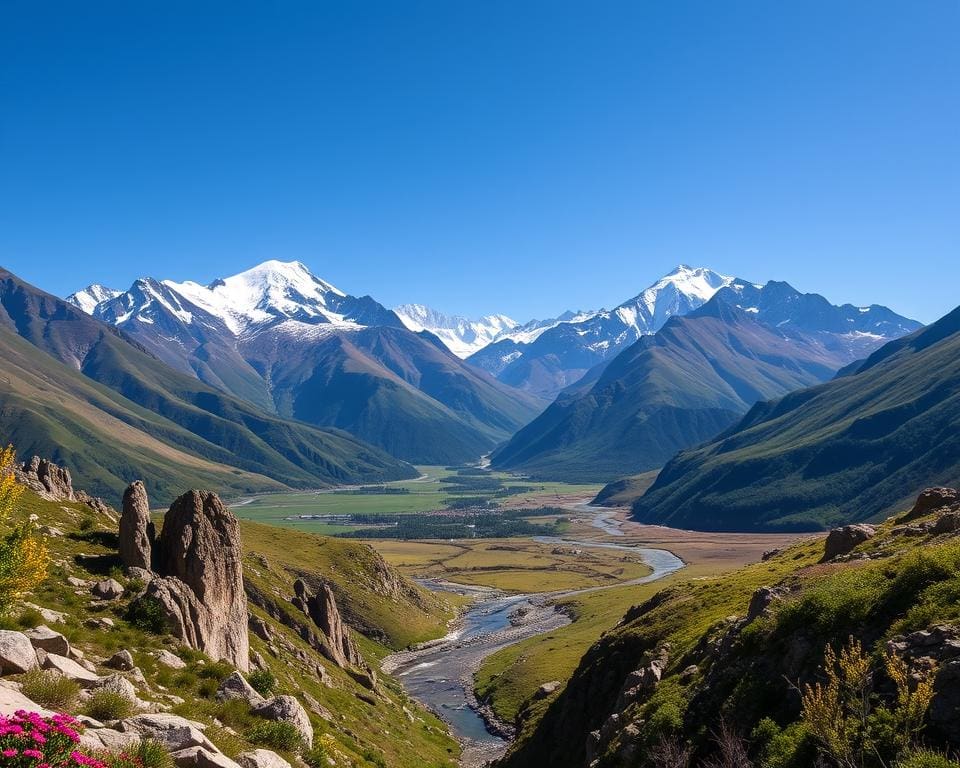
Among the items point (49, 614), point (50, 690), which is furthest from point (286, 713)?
point (49, 614)

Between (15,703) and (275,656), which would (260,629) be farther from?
(15,703)

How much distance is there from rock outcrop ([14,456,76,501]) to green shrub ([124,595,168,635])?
2508cm

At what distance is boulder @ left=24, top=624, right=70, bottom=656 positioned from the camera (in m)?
25.4

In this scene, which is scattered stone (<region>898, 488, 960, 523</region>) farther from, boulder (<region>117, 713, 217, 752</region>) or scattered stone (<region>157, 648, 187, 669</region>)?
boulder (<region>117, 713, 217, 752</region>)

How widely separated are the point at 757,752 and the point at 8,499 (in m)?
34.0

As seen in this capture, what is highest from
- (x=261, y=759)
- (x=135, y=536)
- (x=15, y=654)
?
(x=15, y=654)

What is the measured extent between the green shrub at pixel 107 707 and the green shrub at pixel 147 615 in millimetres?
19576

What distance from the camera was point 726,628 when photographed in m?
48.0

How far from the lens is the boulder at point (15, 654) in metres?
20.7

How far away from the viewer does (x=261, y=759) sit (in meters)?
22.5

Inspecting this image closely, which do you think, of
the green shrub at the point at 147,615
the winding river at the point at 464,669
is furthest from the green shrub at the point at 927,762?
the winding river at the point at 464,669

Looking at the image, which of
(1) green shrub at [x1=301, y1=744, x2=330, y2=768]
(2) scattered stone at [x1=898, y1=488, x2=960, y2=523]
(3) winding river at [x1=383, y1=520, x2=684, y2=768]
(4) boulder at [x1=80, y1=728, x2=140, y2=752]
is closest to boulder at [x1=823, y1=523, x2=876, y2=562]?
(2) scattered stone at [x1=898, y1=488, x2=960, y2=523]

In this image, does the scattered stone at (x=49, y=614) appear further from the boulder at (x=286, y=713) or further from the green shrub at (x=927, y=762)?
the green shrub at (x=927, y=762)

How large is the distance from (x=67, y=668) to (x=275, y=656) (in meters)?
54.3
